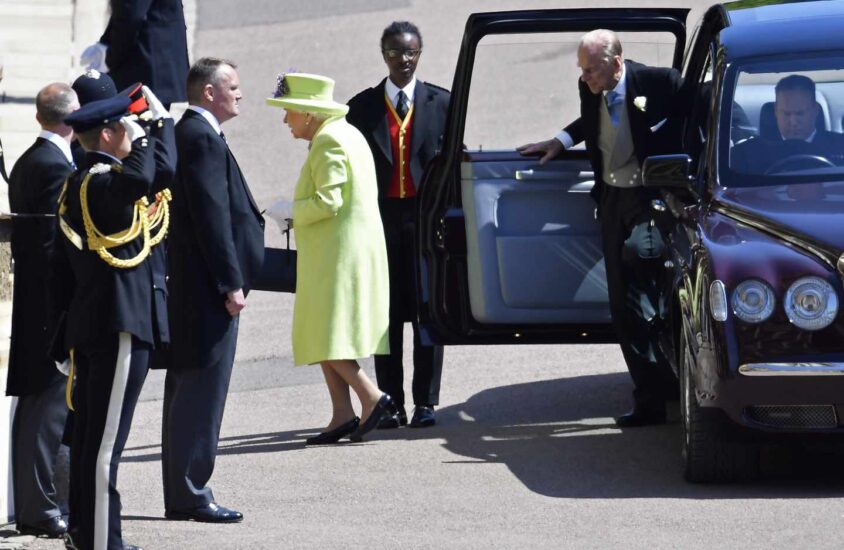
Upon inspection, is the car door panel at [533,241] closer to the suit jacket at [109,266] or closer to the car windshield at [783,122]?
the car windshield at [783,122]

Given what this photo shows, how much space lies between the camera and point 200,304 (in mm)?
7711

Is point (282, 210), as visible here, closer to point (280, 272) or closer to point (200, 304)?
point (280, 272)

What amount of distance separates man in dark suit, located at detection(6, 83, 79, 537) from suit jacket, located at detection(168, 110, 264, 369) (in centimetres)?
51

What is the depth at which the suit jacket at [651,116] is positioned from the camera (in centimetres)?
929

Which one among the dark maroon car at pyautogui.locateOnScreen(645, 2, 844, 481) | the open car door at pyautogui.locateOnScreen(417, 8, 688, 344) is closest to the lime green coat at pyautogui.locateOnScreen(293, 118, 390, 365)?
the open car door at pyautogui.locateOnScreen(417, 8, 688, 344)

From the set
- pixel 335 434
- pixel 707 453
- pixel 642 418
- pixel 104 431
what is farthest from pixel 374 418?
pixel 104 431

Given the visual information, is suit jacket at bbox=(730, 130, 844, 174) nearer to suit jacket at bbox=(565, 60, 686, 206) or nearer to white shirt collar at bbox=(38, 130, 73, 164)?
suit jacket at bbox=(565, 60, 686, 206)

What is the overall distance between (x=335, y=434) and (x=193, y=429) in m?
1.77

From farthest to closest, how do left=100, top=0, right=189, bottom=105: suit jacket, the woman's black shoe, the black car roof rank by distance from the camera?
1. the woman's black shoe
2. left=100, top=0, right=189, bottom=105: suit jacket
3. the black car roof

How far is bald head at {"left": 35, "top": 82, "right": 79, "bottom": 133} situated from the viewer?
25.4ft

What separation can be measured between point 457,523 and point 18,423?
185cm

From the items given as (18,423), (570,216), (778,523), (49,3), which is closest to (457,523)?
(778,523)

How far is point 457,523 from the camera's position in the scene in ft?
24.3

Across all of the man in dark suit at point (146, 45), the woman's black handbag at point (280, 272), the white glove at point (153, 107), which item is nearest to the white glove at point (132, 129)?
the white glove at point (153, 107)
